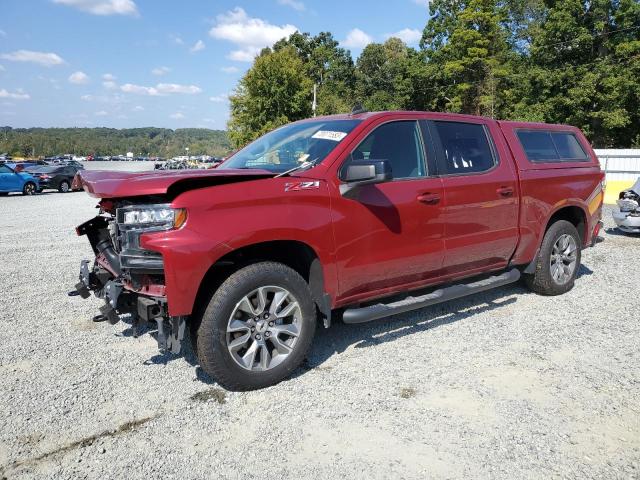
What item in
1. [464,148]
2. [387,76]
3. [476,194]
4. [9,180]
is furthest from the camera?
[387,76]

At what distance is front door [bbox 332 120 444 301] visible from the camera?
3791 millimetres

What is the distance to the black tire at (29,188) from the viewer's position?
2319 cm

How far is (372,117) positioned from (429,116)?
68cm

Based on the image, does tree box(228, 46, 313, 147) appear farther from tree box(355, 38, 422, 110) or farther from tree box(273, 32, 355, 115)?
tree box(273, 32, 355, 115)

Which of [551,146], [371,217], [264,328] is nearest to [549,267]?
[551,146]

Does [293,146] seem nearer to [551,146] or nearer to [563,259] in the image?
[551,146]

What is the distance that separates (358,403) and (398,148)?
84.0 inches

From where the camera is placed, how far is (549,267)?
216 inches

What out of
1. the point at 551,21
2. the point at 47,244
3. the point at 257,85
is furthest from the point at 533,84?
the point at 47,244

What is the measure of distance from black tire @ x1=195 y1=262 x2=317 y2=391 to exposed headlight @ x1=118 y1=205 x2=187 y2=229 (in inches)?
20.7

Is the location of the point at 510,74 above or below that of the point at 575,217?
above

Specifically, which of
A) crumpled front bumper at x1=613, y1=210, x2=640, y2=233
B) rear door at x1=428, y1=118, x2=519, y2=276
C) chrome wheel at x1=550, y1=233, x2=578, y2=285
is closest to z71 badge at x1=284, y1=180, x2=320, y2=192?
rear door at x1=428, y1=118, x2=519, y2=276

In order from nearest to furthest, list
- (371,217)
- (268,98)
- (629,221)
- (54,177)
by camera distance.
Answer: (371,217), (629,221), (54,177), (268,98)

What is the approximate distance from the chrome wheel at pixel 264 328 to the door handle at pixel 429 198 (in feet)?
4.66
